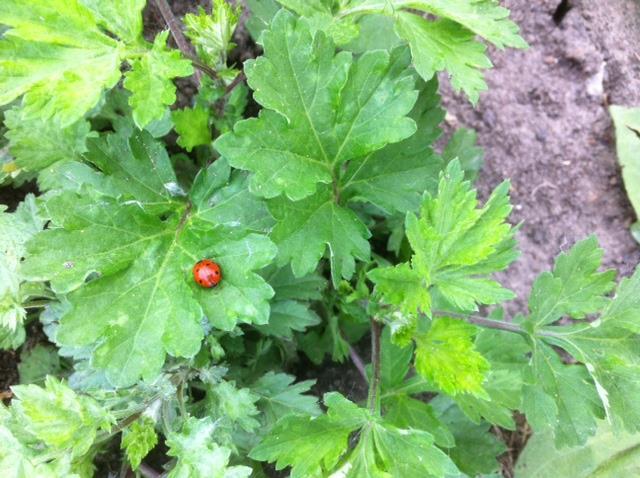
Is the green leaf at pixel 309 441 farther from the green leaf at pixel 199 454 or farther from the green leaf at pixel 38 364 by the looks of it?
the green leaf at pixel 38 364

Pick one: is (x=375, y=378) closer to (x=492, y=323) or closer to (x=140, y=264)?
(x=492, y=323)

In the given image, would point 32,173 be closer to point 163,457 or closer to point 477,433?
point 163,457

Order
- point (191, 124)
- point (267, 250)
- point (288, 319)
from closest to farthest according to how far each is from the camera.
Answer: point (267, 250) < point (191, 124) < point (288, 319)

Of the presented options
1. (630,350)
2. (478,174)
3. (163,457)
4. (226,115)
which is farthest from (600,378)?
(163,457)

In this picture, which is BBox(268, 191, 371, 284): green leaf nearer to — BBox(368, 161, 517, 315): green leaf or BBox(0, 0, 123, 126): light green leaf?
BBox(368, 161, 517, 315): green leaf

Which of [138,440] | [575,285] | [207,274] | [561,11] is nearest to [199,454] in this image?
[138,440]

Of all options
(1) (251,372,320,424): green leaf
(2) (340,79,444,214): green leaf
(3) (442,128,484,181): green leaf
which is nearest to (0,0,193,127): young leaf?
(2) (340,79,444,214): green leaf
